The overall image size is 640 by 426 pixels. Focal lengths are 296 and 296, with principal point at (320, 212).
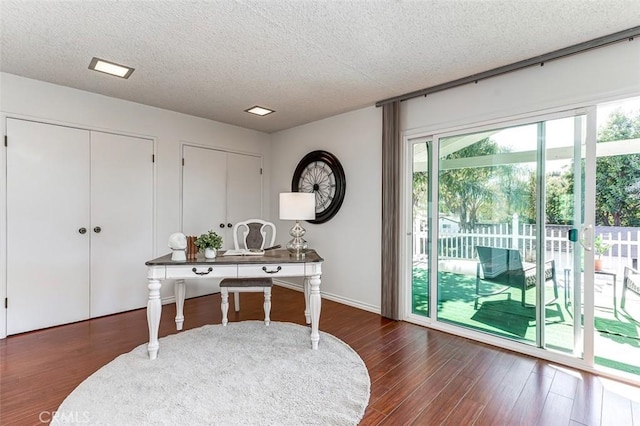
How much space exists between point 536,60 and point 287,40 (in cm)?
203

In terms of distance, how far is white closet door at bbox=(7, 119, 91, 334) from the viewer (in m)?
2.86

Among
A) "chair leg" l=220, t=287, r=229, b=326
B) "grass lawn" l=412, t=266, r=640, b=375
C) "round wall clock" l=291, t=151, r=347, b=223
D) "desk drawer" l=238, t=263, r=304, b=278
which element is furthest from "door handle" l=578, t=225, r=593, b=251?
"chair leg" l=220, t=287, r=229, b=326

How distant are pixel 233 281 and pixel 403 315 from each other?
1.90 m

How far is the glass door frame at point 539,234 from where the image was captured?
2.28m

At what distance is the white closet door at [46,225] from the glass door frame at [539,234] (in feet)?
11.7

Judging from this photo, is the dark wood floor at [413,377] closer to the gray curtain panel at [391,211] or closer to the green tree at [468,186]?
the gray curtain panel at [391,211]

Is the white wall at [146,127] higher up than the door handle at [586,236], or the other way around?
the white wall at [146,127]

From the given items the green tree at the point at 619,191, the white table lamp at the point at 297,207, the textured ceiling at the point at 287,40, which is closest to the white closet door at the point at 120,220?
the textured ceiling at the point at 287,40

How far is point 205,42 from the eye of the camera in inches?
88.9

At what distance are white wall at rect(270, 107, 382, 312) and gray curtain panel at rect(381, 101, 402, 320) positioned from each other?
159 mm

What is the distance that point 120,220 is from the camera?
3484 millimetres

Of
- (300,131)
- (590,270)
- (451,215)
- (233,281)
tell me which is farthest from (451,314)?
(300,131)

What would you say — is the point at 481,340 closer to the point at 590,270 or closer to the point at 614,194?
the point at 590,270

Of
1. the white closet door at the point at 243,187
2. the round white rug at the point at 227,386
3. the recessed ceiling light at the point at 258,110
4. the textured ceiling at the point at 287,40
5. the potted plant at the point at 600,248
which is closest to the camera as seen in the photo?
the round white rug at the point at 227,386
